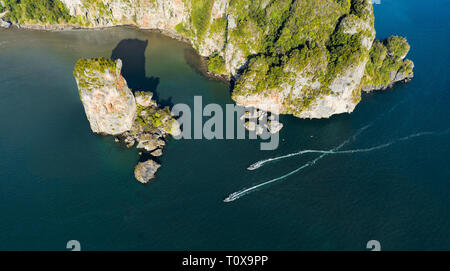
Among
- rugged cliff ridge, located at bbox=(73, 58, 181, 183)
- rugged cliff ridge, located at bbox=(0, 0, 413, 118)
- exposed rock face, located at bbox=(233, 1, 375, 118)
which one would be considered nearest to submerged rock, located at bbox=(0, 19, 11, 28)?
rugged cliff ridge, located at bbox=(0, 0, 413, 118)

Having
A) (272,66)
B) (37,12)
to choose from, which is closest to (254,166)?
(272,66)

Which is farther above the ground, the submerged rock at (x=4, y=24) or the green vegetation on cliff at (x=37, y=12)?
the green vegetation on cliff at (x=37, y=12)

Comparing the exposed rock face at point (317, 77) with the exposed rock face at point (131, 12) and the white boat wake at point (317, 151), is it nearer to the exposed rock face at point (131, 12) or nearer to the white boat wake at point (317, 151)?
the white boat wake at point (317, 151)

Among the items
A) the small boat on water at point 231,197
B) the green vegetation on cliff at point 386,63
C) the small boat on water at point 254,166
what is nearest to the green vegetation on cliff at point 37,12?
the small boat on water at point 254,166

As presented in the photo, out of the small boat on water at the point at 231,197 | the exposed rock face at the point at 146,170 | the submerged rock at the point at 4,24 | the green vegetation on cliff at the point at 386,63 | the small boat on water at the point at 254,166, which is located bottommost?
the small boat on water at the point at 231,197

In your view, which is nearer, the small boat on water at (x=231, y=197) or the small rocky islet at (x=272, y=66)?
the small boat on water at (x=231, y=197)

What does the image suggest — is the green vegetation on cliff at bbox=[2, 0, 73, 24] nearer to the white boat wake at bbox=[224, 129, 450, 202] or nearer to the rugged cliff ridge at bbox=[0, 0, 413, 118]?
the rugged cliff ridge at bbox=[0, 0, 413, 118]
